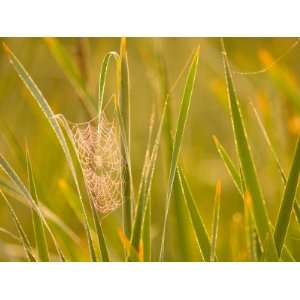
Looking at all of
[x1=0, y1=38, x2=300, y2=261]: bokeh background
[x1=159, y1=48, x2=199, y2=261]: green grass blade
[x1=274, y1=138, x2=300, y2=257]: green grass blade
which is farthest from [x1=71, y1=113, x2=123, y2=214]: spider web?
[x1=274, y1=138, x2=300, y2=257]: green grass blade

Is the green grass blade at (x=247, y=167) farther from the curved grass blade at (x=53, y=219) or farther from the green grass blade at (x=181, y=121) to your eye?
the curved grass blade at (x=53, y=219)

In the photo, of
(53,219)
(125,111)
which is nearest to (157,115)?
(125,111)

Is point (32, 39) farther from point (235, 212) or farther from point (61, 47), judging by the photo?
point (235, 212)

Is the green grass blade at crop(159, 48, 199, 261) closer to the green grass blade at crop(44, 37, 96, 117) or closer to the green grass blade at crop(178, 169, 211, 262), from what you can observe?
the green grass blade at crop(178, 169, 211, 262)

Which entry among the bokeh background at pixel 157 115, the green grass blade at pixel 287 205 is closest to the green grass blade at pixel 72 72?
the bokeh background at pixel 157 115

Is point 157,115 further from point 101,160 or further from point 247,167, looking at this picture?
point 247,167
